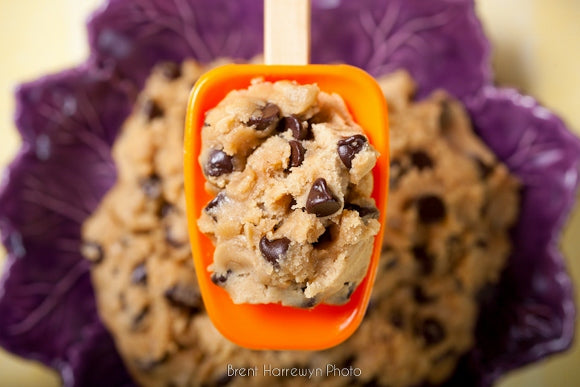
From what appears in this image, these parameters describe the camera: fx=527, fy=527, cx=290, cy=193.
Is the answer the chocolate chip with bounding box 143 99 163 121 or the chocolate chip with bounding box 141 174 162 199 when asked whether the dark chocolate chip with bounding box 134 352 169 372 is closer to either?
the chocolate chip with bounding box 141 174 162 199

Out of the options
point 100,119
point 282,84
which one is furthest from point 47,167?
point 282,84

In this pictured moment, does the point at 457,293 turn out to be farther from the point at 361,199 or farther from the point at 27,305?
the point at 27,305

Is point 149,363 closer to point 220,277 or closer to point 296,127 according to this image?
point 220,277

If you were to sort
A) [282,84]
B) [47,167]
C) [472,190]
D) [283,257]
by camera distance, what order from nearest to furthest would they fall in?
[283,257], [282,84], [472,190], [47,167]

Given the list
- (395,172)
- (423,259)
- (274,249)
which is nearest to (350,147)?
(274,249)

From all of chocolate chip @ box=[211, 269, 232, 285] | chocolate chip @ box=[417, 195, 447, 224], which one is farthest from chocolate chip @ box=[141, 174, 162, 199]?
chocolate chip @ box=[417, 195, 447, 224]
